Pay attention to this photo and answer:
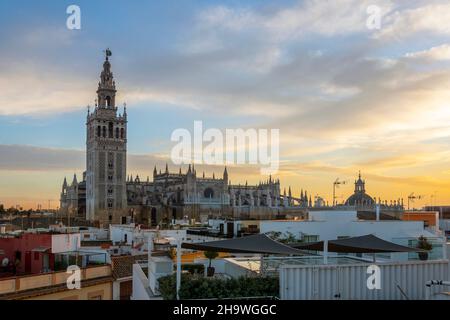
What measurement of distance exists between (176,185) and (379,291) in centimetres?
10011

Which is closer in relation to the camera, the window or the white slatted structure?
the white slatted structure

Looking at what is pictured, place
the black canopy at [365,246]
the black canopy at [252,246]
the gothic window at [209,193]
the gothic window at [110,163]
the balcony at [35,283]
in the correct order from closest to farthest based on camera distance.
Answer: the black canopy at [252,246] < the black canopy at [365,246] < the balcony at [35,283] < the gothic window at [110,163] < the gothic window at [209,193]

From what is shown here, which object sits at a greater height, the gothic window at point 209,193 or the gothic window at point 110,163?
the gothic window at point 110,163

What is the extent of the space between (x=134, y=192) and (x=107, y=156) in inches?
505

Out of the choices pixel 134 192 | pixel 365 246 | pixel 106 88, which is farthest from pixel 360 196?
pixel 365 246

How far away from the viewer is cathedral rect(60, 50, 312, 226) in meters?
91.9

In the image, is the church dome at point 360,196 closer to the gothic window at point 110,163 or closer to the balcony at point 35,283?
the gothic window at point 110,163

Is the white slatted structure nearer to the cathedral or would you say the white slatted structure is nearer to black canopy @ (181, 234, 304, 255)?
black canopy @ (181, 234, 304, 255)

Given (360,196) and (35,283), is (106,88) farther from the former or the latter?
(35,283)

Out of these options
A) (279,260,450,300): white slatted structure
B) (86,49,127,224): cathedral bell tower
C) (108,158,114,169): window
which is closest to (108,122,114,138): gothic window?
(86,49,127,224): cathedral bell tower

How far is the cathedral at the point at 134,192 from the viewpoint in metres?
91.9

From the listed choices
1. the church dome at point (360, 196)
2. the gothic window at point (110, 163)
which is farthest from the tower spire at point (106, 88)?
the church dome at point (360, 196)
